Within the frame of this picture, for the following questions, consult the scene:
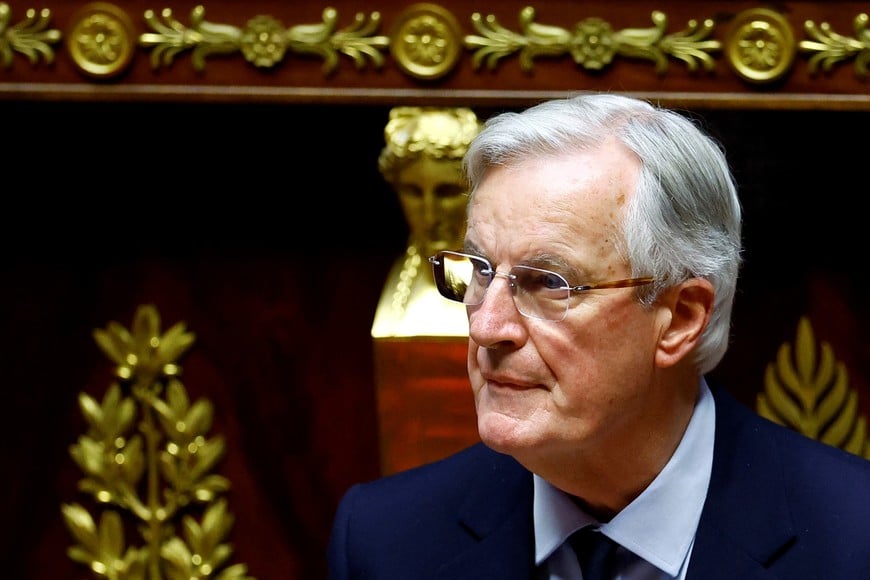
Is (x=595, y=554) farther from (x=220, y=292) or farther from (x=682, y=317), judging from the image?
(x=220, y=292)

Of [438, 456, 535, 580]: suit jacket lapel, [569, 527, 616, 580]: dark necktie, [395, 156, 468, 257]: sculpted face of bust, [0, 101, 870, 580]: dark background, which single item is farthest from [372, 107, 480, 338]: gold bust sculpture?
[569, 527, 616, 580]: dark necktie

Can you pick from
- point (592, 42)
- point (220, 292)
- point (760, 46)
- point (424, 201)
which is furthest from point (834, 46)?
point (220, 292)

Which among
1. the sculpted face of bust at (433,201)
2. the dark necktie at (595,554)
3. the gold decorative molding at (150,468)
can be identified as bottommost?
the gold decorative molding at (150,468)

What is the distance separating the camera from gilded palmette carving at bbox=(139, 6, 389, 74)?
1684mm

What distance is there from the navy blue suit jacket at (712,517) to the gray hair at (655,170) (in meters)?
0.17

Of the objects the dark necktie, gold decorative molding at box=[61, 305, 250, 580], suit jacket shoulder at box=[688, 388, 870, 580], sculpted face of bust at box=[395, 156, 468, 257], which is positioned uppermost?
sculpted face of bust at box=[395, 156, 468, 257]

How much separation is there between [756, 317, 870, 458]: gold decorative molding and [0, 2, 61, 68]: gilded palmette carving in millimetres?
949

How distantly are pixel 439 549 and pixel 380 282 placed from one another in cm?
50

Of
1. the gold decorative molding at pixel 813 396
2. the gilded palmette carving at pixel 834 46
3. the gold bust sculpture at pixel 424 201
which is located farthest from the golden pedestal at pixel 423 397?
the gilded palmette carving at pixel 834 46

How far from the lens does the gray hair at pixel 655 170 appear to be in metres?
1.37

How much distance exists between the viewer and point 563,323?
4.45ft

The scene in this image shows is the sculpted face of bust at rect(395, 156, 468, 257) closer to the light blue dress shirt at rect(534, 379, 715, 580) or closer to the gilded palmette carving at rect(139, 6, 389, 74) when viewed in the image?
the gilded palmette carving at rect(139, 6, 389, 74)

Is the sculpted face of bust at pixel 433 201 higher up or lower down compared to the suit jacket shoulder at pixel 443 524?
higher up

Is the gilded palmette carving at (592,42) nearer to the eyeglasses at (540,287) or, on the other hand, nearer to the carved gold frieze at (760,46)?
the carved gold frieze at (760,46)
